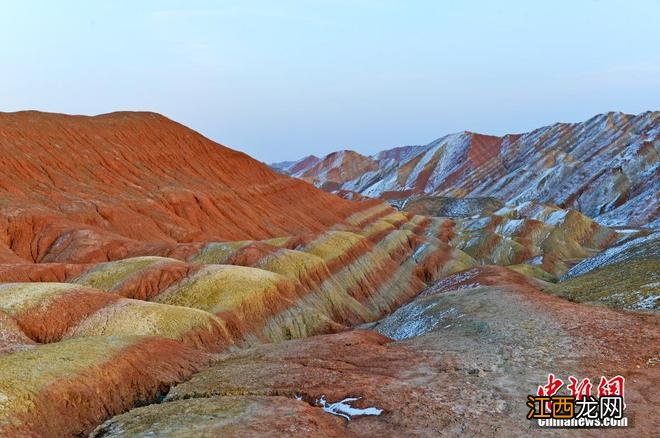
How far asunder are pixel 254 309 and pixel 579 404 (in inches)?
1173

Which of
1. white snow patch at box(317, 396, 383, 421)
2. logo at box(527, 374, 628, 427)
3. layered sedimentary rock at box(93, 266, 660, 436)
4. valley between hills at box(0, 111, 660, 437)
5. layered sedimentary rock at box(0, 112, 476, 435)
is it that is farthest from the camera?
layered sedimentary rock at box(0, 112, 476, 435)

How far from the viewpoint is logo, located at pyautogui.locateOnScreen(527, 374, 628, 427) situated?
18.3m

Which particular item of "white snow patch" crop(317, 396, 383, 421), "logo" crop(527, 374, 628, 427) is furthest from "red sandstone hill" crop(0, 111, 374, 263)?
"logo" crop(527, 374, 628, 427)

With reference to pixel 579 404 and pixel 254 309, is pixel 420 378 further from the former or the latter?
pixel 254 309

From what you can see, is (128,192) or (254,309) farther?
(128,192)

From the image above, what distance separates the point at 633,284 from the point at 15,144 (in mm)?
87368

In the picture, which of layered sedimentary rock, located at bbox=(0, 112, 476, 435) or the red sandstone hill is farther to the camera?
the red sandstone hill

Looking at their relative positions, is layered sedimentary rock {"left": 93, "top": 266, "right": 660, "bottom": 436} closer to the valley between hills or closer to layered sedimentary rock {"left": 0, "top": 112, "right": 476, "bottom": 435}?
the valley between hills

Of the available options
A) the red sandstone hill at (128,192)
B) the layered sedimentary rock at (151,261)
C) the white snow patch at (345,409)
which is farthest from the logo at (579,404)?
the red sandstone hill at (128,192)

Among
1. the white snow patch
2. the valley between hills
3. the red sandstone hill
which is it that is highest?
the red sandstone hill

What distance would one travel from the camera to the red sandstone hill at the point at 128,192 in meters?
60.5

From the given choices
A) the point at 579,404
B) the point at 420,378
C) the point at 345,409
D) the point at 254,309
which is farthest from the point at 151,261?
the point at 579,404

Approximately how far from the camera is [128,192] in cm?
8162

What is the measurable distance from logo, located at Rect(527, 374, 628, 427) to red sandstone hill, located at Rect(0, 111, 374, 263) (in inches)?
1803
